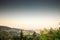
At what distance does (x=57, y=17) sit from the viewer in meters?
2.61

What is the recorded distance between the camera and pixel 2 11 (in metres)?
2.66

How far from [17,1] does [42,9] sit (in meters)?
0.45

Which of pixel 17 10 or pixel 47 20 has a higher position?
pixel 17 10

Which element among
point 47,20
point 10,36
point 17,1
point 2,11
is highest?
point 17,1

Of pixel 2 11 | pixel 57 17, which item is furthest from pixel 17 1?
pixel 57 17

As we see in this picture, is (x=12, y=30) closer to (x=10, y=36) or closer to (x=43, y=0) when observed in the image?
(x=10, y=36)

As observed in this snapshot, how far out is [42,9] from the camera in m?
2.63

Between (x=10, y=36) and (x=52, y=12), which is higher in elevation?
(x=52, y=12)

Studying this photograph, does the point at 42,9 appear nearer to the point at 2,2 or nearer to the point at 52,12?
the point at 52,12

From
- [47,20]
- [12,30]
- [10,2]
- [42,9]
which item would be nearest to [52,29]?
[47,20]

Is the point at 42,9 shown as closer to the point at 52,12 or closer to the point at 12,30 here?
the point at 52,12

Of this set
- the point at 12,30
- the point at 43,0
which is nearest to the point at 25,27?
the point at 12,30

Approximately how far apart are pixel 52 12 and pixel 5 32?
0.85 m

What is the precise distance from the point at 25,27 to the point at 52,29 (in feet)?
1.47
